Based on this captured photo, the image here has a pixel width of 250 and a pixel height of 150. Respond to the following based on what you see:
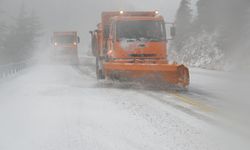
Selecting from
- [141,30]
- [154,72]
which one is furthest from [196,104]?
[141,30]

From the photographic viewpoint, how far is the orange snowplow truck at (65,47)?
42469 millimetres

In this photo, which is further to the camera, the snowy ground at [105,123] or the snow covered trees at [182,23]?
the snow covered trees at [182,23]

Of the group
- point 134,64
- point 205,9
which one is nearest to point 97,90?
point 134,64

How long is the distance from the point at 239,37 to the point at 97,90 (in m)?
23.0

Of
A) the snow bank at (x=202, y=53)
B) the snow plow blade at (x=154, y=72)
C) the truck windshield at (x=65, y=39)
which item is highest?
the truck windshield at (x=65, y=39)

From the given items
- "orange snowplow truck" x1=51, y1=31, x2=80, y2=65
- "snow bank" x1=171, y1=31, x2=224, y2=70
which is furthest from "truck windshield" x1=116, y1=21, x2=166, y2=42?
"orange snowplow truck" x1=51, y1=31, x2=80, y2=65

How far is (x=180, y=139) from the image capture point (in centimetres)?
730

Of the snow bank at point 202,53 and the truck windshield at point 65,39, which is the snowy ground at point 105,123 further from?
the truck windshield at point 65,39

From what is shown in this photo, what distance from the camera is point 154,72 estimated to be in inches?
622

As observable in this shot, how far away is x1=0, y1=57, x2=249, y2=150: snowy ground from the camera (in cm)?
698

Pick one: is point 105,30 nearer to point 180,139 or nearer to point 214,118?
point 214,118

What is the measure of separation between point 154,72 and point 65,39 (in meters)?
28.2

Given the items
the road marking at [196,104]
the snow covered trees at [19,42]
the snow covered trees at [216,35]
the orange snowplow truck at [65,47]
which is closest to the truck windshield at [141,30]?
the road marking at [196,104]

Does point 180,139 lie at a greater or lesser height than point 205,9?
lesser
